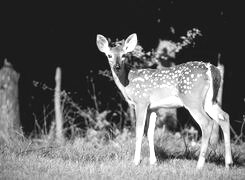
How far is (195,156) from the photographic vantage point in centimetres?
818

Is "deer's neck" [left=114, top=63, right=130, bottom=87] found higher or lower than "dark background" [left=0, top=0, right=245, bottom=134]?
lower

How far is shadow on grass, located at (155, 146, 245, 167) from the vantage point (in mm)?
7664

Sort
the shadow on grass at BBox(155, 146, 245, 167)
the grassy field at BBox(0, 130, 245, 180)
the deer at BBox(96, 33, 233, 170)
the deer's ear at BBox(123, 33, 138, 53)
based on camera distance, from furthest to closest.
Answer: the deer's ear at BBox(123, 33, 138, 53) → the shadow on grass at BBox(155, 146, 245, 167) → the deer at BBox(96, 33, 233, 170) → the grassy field at BBox(0, 130, 245, 180)

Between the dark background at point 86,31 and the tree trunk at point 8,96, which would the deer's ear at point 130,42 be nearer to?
the dark background at point 86,31

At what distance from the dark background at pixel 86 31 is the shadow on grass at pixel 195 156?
10.1 ft

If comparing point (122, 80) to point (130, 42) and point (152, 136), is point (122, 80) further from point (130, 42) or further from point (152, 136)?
point (152, 136)

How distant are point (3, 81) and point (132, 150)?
384 cm

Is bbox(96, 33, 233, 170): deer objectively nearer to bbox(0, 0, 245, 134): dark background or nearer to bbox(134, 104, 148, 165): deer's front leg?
bbox(134, 104, 148, 165): deer's front leg

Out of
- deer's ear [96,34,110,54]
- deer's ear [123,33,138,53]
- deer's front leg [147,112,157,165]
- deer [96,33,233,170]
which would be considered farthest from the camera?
deer's ear [96,34,110,54]

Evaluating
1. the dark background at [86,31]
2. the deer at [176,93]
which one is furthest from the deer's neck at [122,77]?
the dark background at [86,31]

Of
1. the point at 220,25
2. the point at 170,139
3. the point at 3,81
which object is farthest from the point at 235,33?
the point at 3,81

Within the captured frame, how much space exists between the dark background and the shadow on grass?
3.08 meters

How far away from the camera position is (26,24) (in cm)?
1112

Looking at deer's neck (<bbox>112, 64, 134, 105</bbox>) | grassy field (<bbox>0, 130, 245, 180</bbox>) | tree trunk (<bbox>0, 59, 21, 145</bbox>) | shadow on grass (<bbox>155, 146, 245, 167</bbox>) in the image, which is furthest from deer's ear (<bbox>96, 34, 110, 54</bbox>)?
tree trunk (<bbox>0, 59, 21, 145</bbox>)
